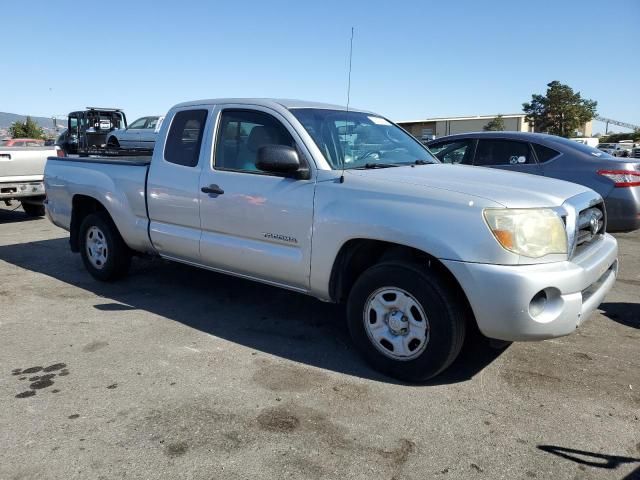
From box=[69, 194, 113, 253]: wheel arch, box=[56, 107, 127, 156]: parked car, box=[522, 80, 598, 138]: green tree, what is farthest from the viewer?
box=[522, 80, 598, 138]: green tree

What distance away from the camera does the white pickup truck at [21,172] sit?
9.22 meters

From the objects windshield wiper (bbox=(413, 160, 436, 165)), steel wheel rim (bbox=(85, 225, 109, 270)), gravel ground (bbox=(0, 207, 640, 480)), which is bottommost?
gravel ground (bbox=(0, 207, 640, 480))

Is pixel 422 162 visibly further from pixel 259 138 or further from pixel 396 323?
pixel 396 323

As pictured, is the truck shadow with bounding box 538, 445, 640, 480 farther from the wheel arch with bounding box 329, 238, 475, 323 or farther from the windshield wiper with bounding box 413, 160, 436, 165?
the windshield wiper with bounding box 413, 160, 436, 165

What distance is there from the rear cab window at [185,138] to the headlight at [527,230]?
263 cm

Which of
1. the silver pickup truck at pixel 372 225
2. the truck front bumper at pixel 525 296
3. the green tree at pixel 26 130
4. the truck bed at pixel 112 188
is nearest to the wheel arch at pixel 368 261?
the silver pickup truck at pixel 372 225

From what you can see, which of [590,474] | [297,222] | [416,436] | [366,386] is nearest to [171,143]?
[297,222]

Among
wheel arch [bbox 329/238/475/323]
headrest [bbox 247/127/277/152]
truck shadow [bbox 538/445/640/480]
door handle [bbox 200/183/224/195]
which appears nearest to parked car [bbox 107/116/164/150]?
door handle [bbox 200/183/224/195]

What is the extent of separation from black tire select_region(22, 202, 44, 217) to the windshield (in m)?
8.38

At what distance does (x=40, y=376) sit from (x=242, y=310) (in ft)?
5.81

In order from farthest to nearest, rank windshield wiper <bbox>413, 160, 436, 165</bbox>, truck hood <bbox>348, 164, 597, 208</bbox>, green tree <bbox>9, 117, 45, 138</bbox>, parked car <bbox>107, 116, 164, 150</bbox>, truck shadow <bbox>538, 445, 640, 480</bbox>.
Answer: green tree <bbox>9, 117, 45, 138</bbox>
parked car <bbox>107, 116, 164, 150</bbox>
windshield wiper <bbox>413, 160, 436, 165</bbox>
truck hood <bbox>348, 164, 597, 208</bbox>
truck shadow <bbox>538, 445, 640, 480</bbox>

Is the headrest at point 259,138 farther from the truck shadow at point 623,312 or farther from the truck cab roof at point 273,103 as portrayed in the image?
the truck shadow at point 623,312

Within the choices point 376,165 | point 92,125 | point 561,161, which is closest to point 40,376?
point 376,165

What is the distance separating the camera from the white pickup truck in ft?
30.2
